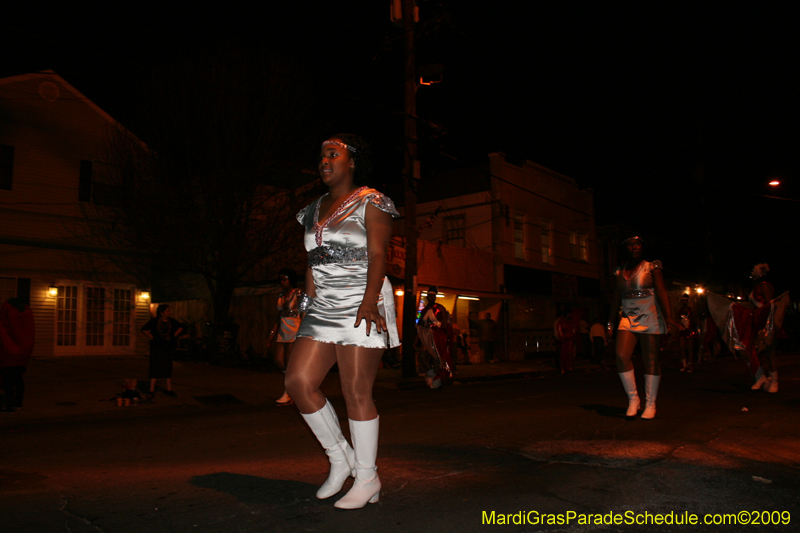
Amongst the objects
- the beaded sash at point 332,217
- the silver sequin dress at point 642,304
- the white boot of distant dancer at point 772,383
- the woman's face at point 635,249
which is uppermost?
the woman's face at point 635,249

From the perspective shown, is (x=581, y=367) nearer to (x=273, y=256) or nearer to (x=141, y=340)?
(x=273, y=256)

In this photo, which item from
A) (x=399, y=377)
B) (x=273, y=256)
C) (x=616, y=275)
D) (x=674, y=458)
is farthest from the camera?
(x=273, y=256)

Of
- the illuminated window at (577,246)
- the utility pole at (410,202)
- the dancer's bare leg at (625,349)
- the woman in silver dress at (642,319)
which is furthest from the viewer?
the illuminated window at (577,246)

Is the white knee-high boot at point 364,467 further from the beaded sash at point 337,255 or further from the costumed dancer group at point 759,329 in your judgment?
the costumed dancer group at point 759,329

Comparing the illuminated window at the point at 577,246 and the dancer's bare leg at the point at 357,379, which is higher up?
the illuminated window at the point at 577,246

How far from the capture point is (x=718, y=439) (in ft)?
17.1

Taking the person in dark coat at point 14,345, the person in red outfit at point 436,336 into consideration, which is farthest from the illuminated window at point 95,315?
the person in red outfit at point 436,336

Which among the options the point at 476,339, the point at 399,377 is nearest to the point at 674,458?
the point at 399,377

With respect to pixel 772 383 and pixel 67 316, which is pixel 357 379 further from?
pixel 67 316

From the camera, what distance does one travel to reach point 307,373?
332cm

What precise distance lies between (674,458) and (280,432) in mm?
3444

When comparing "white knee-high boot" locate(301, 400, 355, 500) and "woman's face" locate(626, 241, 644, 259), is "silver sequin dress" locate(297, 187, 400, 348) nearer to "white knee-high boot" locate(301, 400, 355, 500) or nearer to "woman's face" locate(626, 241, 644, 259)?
"white knee-high boot" locate(301, 400, 355, 500)

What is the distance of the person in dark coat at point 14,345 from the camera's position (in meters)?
8.40

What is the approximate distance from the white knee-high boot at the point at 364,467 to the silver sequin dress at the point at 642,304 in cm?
429
